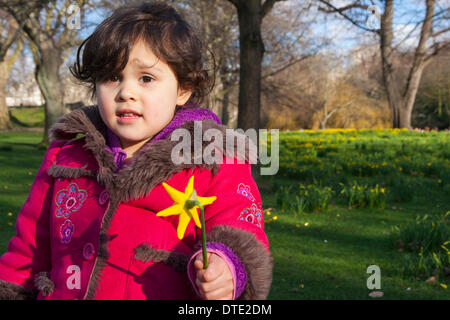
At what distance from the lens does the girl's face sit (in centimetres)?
155

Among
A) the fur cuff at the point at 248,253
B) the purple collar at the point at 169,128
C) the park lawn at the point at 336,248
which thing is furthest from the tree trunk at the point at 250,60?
the fur cuff at the point at 248,253

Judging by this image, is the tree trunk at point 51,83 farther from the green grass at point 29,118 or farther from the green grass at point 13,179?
the green grass at point 29,118

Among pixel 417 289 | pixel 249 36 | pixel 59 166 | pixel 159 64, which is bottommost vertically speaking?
pixel 417 289

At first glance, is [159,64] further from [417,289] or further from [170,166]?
[417,289]

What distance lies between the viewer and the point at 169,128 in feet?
5.38

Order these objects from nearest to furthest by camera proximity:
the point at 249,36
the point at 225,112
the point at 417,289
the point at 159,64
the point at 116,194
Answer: the point at 116,194, the point at 159,64, the point at 417,289, the point at 249,36, the point at 225,112

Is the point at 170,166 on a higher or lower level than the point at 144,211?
higher

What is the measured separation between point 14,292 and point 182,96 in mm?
869

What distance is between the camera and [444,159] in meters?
8.58

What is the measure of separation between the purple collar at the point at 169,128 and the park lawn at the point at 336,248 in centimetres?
192

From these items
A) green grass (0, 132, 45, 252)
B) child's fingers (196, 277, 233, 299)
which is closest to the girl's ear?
child's fingers (196, 277, 233, 299)

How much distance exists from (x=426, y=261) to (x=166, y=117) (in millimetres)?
2535

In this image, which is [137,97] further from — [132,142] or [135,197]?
[135,197]

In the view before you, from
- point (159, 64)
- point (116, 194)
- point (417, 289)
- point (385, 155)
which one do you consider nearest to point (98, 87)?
point (159, 64)
